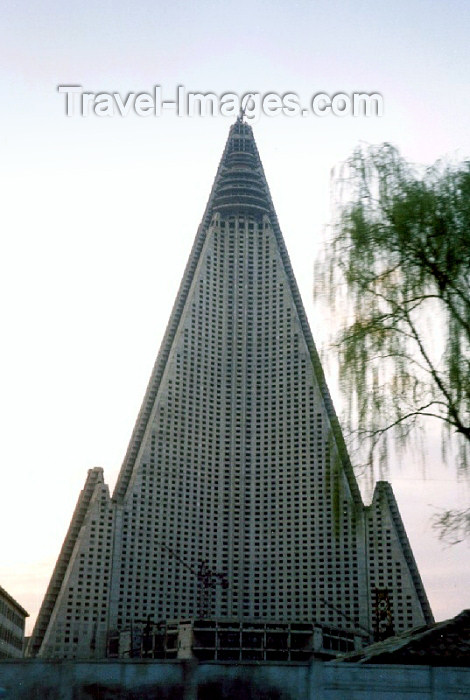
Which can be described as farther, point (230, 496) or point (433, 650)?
point (230, 496)

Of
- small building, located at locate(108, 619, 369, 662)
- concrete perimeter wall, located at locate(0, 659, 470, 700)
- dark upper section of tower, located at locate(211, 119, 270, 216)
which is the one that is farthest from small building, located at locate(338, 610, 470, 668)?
dark upper section of tower, located at locate(211, 119, 270, 216)

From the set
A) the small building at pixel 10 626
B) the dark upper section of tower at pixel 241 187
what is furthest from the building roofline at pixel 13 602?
the dark upper section of tower at pixel 241 187

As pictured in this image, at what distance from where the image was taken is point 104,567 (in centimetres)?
12250

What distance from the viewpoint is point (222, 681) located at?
1895 centimetres

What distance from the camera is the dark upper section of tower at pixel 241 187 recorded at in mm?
151000

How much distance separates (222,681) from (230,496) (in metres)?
119

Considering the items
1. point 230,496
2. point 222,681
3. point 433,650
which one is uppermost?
point 230,496

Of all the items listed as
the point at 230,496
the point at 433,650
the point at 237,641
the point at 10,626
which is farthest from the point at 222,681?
the point at 230,496

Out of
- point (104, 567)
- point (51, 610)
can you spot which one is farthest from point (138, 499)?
point (51, 610)

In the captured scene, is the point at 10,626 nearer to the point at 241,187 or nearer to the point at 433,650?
the point at 241,187

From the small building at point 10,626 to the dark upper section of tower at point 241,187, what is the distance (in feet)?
235

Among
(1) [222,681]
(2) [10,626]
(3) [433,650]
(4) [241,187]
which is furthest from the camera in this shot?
(4) [241,187]

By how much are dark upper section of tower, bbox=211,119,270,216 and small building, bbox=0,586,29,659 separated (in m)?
71.6

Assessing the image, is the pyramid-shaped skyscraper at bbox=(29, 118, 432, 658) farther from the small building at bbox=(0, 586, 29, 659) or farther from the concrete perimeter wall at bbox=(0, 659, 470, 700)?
the concrete perimeter wall at bbox=(0, 659, 470, 700)
